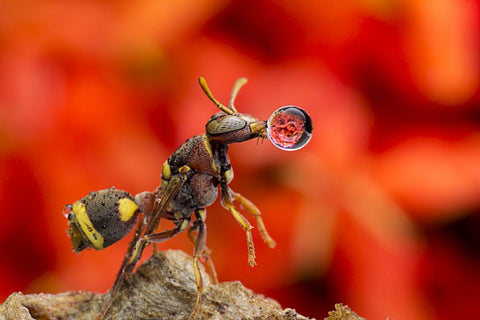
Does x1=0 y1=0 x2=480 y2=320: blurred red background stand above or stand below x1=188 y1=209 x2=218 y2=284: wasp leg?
Answer: above

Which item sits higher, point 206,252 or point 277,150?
point 277,150

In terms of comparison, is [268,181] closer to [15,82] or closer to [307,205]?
[307,205]

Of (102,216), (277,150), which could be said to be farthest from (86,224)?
(277,150)

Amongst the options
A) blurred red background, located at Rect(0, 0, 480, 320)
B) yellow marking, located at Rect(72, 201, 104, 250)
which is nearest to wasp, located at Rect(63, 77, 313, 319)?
yellow marking, located at Rect(72, 201, 104, 250)

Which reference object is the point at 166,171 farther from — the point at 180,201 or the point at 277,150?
the point at 277,150

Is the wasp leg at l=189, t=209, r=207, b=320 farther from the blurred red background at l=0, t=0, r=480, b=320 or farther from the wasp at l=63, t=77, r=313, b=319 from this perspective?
the blurred red background at l=0, t=0, r=480, b=320

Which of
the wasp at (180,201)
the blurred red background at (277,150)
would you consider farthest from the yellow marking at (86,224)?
the blurred red background at (277,150)

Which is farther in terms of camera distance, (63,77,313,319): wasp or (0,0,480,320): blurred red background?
(0,0,480,320): blurred red background
